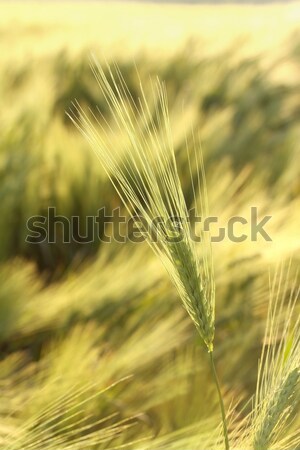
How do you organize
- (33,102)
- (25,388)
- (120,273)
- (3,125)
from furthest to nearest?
(33,102) → (3,125) → (120,273) → (25,388)

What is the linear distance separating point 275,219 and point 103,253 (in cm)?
20

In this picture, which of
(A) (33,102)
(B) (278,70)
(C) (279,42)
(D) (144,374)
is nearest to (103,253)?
(D) (144,374)

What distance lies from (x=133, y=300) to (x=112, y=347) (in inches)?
2.2

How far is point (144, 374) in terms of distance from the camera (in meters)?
0.56

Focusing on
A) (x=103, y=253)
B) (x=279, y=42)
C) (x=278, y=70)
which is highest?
(x=279, y=42)

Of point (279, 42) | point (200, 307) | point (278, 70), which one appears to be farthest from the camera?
point (279, 42)

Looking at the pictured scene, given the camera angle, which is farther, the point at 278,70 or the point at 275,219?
the point at 278,70

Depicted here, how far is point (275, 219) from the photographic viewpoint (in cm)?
73

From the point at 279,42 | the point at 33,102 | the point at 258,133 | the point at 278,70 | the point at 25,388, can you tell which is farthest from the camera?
the point at 279,42

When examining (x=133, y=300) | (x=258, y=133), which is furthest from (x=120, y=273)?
(x=258, y=133)

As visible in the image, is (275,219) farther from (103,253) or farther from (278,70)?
(278,70)

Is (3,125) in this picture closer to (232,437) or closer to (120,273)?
(120,273)

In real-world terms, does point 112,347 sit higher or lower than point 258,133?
lower

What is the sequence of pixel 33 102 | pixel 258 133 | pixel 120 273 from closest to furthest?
1. pixel 120 273
2. pixel 33 102
3. pixel 258 133
